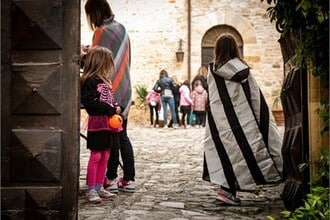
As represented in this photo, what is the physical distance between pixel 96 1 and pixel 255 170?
193 centimetres

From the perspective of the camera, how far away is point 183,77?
60.5ft

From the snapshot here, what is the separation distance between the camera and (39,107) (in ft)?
10.8

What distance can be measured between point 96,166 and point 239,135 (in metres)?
1.15

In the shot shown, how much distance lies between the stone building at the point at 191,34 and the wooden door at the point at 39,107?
1519cm

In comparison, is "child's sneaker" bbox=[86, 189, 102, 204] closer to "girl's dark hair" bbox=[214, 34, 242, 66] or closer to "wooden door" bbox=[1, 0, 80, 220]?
"wooden door" bbox=[1, 0, 80, 220]

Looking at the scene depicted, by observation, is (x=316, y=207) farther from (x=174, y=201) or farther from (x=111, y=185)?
(x=111, y=185)

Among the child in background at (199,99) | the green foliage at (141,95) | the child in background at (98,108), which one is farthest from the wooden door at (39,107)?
the green foliage at (141,95)

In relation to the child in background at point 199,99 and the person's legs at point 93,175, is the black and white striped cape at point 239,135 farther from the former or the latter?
the child in background at point 199,99

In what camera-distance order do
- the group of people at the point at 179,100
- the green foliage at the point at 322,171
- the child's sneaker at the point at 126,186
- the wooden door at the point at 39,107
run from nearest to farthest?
the green foliage at the point at 322,171
the wooden door at the point at 39,107
the child's sneaker at the point at 126,186
the group of people at the point at 179,100

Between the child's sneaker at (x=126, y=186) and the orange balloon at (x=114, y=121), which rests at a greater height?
the orange balloon at (x=114, y=121)

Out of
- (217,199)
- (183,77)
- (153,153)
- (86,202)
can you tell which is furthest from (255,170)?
(183,77)

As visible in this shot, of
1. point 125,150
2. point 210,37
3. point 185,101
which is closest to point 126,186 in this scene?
point 125,150

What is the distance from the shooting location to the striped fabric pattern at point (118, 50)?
4.70 metres

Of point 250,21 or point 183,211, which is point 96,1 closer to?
point 183,211
